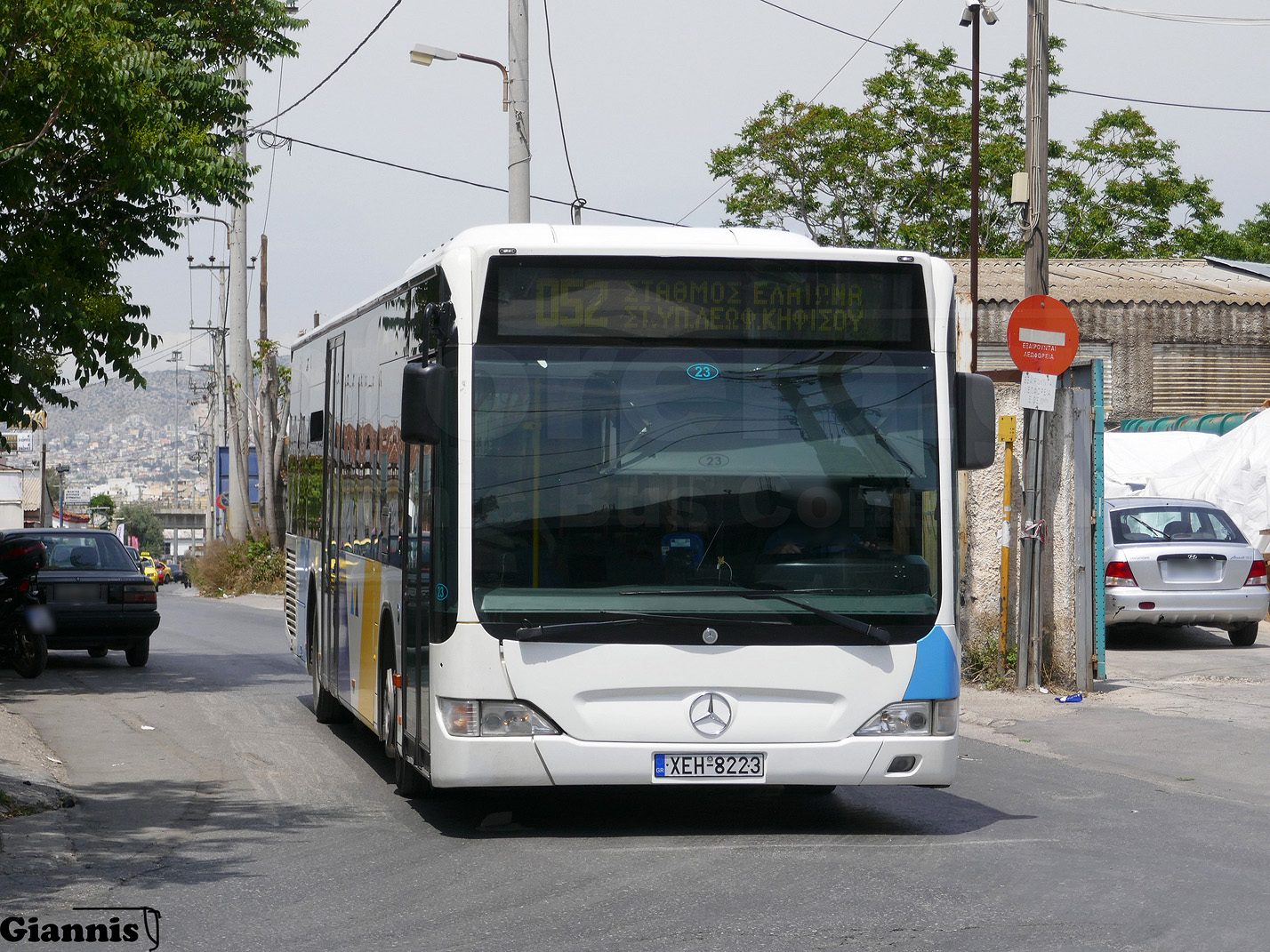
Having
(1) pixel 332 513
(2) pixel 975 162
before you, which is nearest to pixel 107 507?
(2) pixel 975 162

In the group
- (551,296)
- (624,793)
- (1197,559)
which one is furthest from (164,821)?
(1197,559)

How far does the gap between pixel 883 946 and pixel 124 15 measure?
1192 cm

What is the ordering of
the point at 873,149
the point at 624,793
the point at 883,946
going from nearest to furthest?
1. the point at 883,946
2. the point at 624,793
3. the point at 873,149

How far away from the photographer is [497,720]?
789 centimetres

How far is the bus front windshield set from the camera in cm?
793

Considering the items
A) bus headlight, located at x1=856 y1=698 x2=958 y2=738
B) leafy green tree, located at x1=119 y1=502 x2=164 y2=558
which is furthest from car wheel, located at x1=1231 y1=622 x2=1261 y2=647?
leafy green tree, located at x1=119 y1=502 x2=164 y2=558

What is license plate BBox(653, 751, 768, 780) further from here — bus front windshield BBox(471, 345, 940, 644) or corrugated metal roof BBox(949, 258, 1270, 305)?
corrugated metal roof BBox(949, 258, 1270, 305)

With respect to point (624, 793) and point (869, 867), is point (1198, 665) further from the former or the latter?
point (869, 867)

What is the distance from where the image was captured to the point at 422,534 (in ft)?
27.8

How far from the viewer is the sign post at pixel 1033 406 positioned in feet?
46.5

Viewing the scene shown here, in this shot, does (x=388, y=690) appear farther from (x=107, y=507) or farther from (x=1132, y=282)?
(x=107, y=507)

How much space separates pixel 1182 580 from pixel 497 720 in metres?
12.2

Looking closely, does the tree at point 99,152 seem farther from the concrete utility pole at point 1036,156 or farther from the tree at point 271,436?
the tree at point 271,436

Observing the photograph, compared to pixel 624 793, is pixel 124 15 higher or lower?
higher
